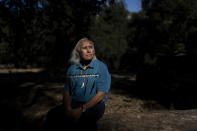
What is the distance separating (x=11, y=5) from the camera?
23.3 feet

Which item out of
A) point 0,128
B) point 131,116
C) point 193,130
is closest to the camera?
point 193,130

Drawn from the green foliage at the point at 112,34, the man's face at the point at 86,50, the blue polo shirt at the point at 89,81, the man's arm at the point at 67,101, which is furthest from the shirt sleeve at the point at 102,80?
the green foliage at the point at 112,34

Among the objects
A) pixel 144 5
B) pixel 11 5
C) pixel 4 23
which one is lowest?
pixel 4 23

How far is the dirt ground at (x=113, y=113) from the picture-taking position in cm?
243

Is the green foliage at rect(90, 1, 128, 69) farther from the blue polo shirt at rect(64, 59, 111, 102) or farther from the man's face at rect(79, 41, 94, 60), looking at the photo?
the blue polo shirt at rect(64, 59, 111, 102)

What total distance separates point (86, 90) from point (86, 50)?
49cm

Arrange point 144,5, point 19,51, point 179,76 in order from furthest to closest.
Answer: point 144,5 < point 19,51 < point 179,76

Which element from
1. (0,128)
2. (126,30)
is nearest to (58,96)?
(0,128)

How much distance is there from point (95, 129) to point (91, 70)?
0.74 m

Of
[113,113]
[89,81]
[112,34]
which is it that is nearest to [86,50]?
[89,81]

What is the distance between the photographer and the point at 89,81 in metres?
2.40

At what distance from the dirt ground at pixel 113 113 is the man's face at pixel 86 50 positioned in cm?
81

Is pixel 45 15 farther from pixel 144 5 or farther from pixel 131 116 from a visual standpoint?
pixel 144 5

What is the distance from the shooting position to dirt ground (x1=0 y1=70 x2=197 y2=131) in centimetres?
243
